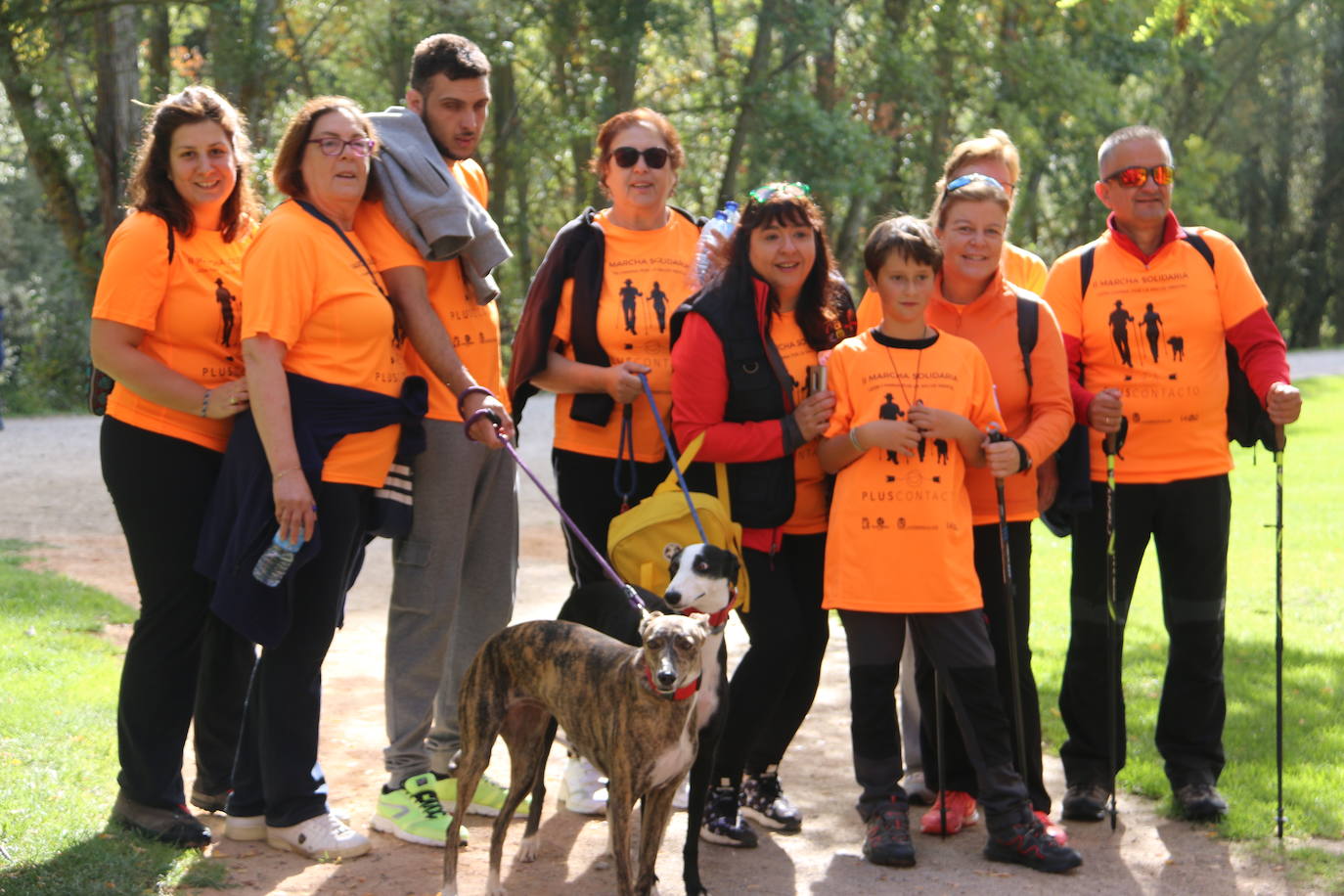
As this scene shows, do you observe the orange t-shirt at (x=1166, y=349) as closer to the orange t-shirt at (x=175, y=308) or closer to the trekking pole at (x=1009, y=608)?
the trekking pole at (x=1009, y=608)

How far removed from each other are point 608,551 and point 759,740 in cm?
86

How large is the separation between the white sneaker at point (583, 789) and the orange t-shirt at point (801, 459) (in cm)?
118

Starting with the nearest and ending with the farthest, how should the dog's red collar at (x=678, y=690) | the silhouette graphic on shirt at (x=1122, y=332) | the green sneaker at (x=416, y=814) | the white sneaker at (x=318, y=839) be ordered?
1. the dog's red collar at (x=678, y=690)
2. the white sneaker at (x=318, y=839)
3. the green sneaker at (x=416, y=814)
4. the silhouette graphic on shirt at (x=1122, y=332)

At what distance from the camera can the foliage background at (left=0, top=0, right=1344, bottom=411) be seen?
16062mm

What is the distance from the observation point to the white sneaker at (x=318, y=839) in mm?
4566

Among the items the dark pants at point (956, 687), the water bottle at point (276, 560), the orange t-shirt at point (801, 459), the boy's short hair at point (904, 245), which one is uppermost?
the boy's short hair at point (904, 245)

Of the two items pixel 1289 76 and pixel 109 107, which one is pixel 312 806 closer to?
pixel 109 107

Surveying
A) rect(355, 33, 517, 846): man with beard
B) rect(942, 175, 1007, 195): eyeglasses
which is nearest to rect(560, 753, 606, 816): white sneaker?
rect(355, 33, 517, 846): man with beard

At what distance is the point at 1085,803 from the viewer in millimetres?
5117

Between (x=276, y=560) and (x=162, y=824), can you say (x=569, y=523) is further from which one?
(x=162, y=824)

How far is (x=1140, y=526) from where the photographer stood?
5.09m

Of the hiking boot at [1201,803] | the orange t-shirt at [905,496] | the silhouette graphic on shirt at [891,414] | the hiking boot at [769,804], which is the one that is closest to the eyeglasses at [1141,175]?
the orange t-shirt at [905,496]

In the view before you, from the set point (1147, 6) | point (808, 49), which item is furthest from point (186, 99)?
point (1147, 6)

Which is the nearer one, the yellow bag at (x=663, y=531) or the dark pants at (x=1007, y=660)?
the yellow bag at (x=663, y=531)
